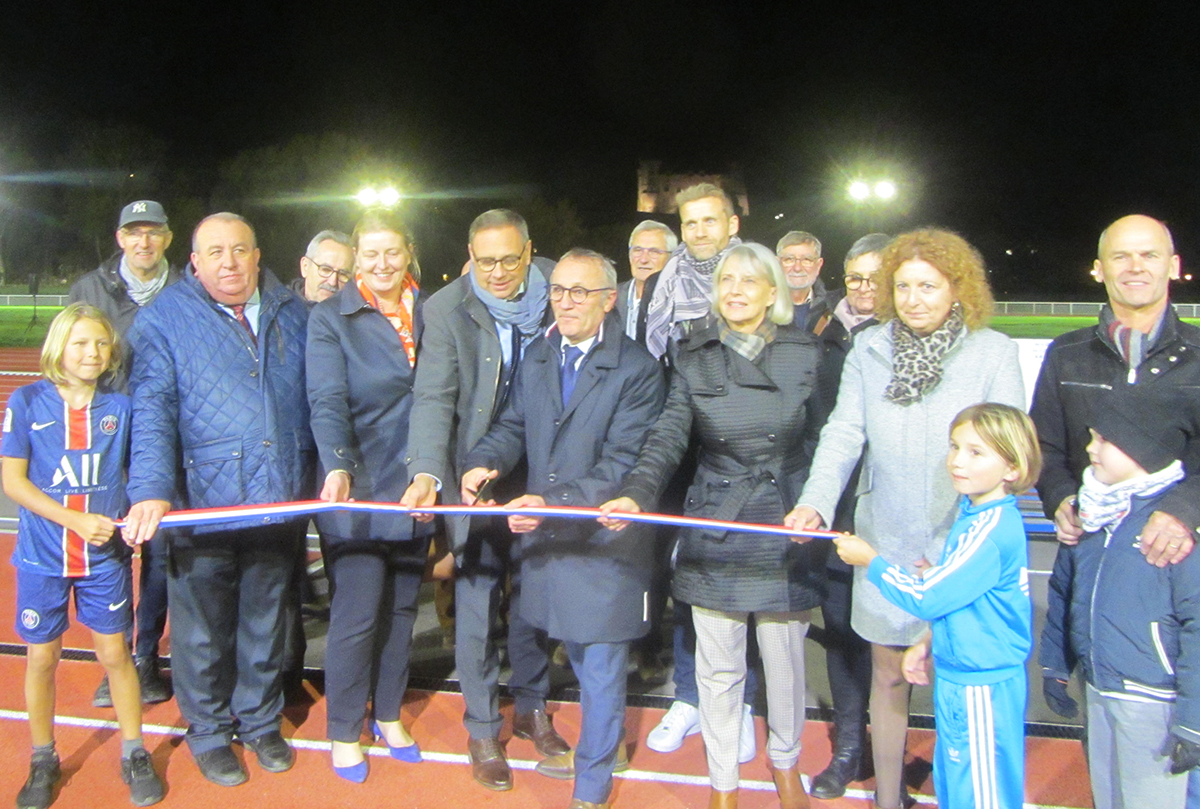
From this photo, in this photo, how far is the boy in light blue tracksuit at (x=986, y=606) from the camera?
2725mm

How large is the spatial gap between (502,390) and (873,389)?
1492 millimetres

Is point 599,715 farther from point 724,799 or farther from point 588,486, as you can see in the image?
point 588,486

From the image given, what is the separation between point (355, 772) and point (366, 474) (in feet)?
3.90

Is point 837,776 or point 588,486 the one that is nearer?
point 588,486

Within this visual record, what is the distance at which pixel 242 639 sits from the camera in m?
4.04

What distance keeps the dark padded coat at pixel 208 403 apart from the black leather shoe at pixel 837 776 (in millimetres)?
2356

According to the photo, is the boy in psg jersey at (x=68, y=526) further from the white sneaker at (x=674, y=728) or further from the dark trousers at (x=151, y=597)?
the white sneaker at (x=674, y=728)

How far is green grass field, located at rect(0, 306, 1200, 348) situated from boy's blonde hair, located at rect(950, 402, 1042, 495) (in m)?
20.1

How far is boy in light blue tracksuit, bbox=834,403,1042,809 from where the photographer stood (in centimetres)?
272

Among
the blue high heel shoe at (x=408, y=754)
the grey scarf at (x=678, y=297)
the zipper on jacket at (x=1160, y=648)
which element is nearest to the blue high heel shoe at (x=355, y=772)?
the blue high heel shoe at (x=408, y=754)

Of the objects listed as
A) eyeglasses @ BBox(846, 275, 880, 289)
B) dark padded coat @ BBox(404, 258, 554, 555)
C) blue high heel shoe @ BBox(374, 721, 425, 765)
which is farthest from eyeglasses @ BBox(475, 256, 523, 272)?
blue high heel shoe @ BBox(374, 721, 425, 765)

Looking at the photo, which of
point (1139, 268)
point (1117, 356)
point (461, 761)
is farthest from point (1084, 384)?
point (461, 761)

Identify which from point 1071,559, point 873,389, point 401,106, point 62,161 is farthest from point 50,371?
point 401,106

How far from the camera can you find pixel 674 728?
4215 mm
